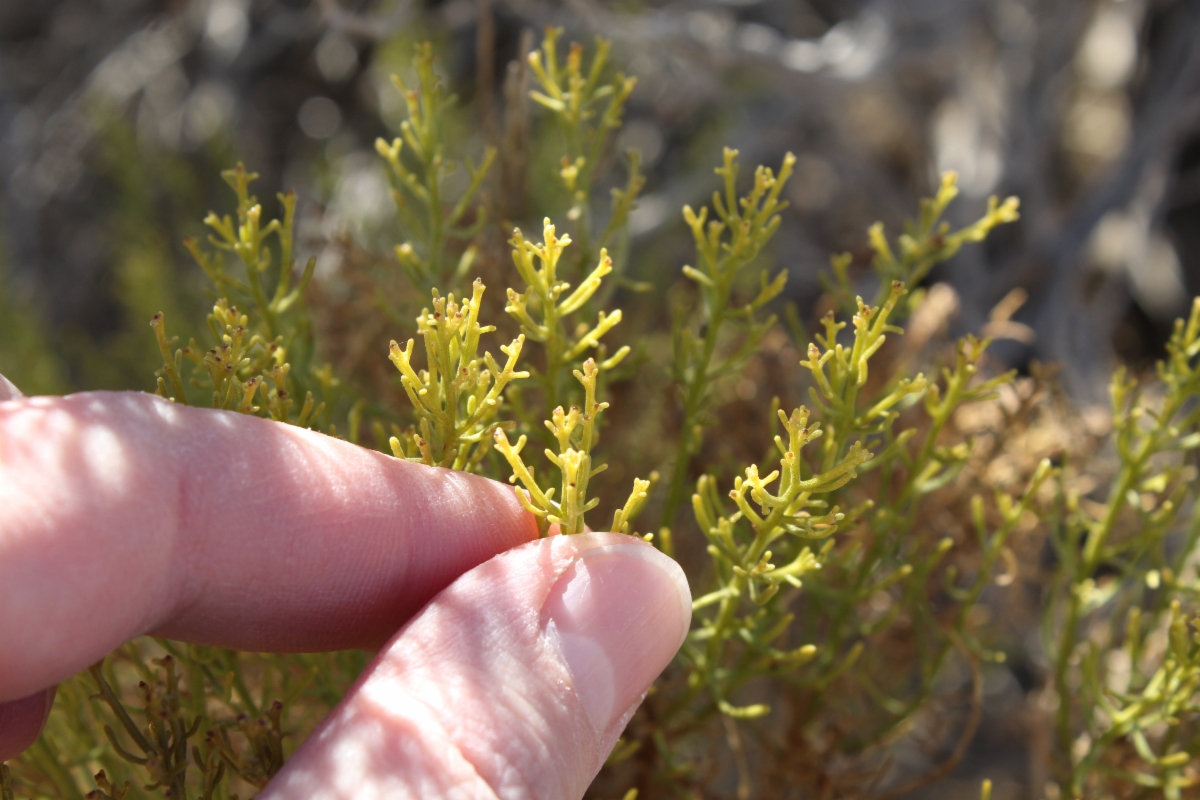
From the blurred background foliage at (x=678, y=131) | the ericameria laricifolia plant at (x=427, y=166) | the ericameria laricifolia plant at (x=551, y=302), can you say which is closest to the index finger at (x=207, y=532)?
the ericameria laricifolia plant at (x=551, y=302)

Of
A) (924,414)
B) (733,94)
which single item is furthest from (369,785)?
(733,94)

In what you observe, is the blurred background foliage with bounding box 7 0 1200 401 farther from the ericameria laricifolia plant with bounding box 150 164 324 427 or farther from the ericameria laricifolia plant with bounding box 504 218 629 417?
the ericameria laricifolia plant with bounding box 504 218 629 417

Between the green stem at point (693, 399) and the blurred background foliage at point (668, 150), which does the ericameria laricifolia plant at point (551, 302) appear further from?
the blurred background foliage at point (668, 150)

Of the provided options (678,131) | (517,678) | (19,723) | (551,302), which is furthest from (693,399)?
(678,131)

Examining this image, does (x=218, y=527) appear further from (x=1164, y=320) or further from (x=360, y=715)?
(x=1164, y=320)

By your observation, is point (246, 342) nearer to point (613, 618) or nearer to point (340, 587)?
point (340, 587)

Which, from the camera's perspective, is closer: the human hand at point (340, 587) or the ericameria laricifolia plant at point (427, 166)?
the human hand at point (340, 587)
